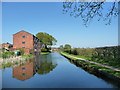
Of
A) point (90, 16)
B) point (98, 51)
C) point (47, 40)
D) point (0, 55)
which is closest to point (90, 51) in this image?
point (98, 51)

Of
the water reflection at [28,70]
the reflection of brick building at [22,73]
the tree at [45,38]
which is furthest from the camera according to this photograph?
the tree at [45,38]

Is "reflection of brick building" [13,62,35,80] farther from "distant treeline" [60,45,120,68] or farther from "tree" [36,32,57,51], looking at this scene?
"tree" [36,32,57,51]

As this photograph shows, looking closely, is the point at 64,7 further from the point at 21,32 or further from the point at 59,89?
the point at 21,32

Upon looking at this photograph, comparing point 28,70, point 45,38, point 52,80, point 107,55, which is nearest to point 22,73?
point 28,70

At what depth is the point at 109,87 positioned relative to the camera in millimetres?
14180

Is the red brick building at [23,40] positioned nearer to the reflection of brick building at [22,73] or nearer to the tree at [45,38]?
the tree at [45,38]

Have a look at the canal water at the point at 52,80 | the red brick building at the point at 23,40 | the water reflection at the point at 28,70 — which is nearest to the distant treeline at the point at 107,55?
the canal water at the point at 52,80

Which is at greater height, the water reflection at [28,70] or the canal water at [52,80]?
the canal water at [52,80]

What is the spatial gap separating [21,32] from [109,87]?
5999 cm

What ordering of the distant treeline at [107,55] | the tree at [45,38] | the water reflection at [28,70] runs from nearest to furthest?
1. the water reflection at [28,70]
2. the distant treeline at [107,55]
3. the tree at [45,38]

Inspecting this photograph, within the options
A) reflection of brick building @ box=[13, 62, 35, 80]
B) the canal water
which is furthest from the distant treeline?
reflection of brick building @ box=[13, 62, 35, 80]

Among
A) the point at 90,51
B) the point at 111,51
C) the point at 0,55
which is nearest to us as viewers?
the point at 111,51

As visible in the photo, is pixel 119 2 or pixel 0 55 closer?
pixel 119 2

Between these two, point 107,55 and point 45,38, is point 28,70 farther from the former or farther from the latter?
point 45,38
